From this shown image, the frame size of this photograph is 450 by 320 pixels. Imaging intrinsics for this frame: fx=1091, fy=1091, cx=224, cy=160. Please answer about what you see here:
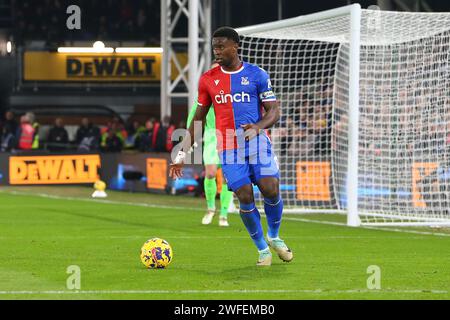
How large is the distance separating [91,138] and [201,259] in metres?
17.6

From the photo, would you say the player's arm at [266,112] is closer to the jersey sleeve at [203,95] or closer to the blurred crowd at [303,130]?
the jersey sleeve at [203,95]

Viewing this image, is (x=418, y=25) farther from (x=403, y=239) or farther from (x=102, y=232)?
(x=102, y=232)

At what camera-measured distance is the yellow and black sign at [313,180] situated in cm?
1862

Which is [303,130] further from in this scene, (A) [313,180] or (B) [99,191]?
(B) [99,191]

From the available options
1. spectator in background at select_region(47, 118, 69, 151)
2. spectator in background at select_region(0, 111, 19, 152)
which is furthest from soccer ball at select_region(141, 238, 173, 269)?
spectator in background at select_region(47, 118, 69, 151)

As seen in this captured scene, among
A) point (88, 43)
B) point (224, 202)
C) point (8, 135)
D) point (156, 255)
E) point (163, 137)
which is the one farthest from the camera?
point (88, 43)

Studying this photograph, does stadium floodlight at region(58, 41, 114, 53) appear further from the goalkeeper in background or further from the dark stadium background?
the goalkeeper in background

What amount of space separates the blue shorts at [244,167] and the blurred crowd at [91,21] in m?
27.9

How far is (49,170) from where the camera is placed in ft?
82.5

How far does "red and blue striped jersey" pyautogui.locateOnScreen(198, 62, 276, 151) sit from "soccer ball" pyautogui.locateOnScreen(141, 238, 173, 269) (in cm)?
106

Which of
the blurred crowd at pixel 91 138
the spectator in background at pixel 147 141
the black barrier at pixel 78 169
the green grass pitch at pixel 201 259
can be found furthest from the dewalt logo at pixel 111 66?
the green grass pitch at pixel 201 259

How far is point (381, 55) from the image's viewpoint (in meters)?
16.6

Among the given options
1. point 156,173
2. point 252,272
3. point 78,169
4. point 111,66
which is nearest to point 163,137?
point 156,173

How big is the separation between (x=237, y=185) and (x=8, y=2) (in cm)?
2960
